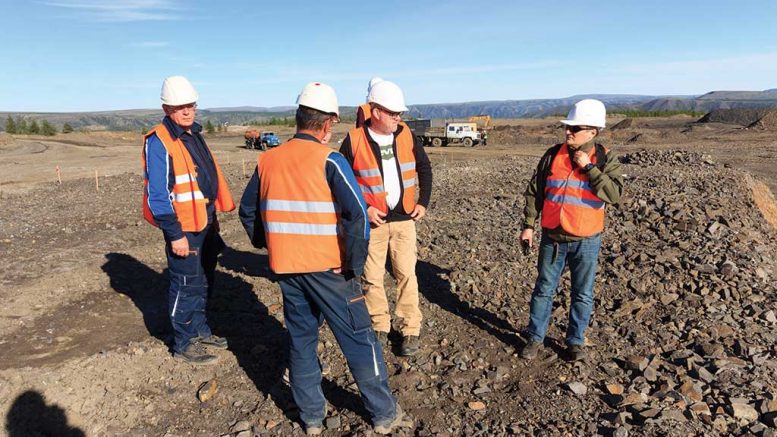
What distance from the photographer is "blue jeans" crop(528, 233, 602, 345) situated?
3.62m

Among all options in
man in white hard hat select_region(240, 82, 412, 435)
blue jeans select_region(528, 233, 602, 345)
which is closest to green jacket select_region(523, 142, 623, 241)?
blue jeans select_region(528, 233, 602, 345)

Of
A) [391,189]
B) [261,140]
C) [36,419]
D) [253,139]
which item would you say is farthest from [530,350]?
[253,139]

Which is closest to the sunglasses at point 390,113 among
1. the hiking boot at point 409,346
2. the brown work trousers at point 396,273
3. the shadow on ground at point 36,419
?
the brown work trousers at point 396,273

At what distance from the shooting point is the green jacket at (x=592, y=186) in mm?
3334

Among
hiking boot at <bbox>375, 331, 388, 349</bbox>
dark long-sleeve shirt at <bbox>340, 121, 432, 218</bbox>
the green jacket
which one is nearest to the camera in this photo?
the green jacket

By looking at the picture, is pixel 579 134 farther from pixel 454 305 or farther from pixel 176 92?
pixel 176 92

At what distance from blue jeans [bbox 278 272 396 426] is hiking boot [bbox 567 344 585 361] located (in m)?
1.53

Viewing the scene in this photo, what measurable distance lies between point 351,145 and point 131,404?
92.4 inches

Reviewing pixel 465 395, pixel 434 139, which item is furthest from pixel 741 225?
pixel 434 139

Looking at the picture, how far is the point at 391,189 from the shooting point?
3.73 m

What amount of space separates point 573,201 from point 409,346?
66.3 inches

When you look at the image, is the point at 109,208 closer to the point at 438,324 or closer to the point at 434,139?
the point at 438,324

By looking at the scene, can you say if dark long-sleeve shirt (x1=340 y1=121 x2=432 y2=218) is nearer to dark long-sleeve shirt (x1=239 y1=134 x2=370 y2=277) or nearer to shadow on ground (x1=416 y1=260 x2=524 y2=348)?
dark long-sleeve shirt (x1=239 y1=134 x2=370 y2=277)

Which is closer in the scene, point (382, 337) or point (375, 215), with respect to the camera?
point (375, 215)
